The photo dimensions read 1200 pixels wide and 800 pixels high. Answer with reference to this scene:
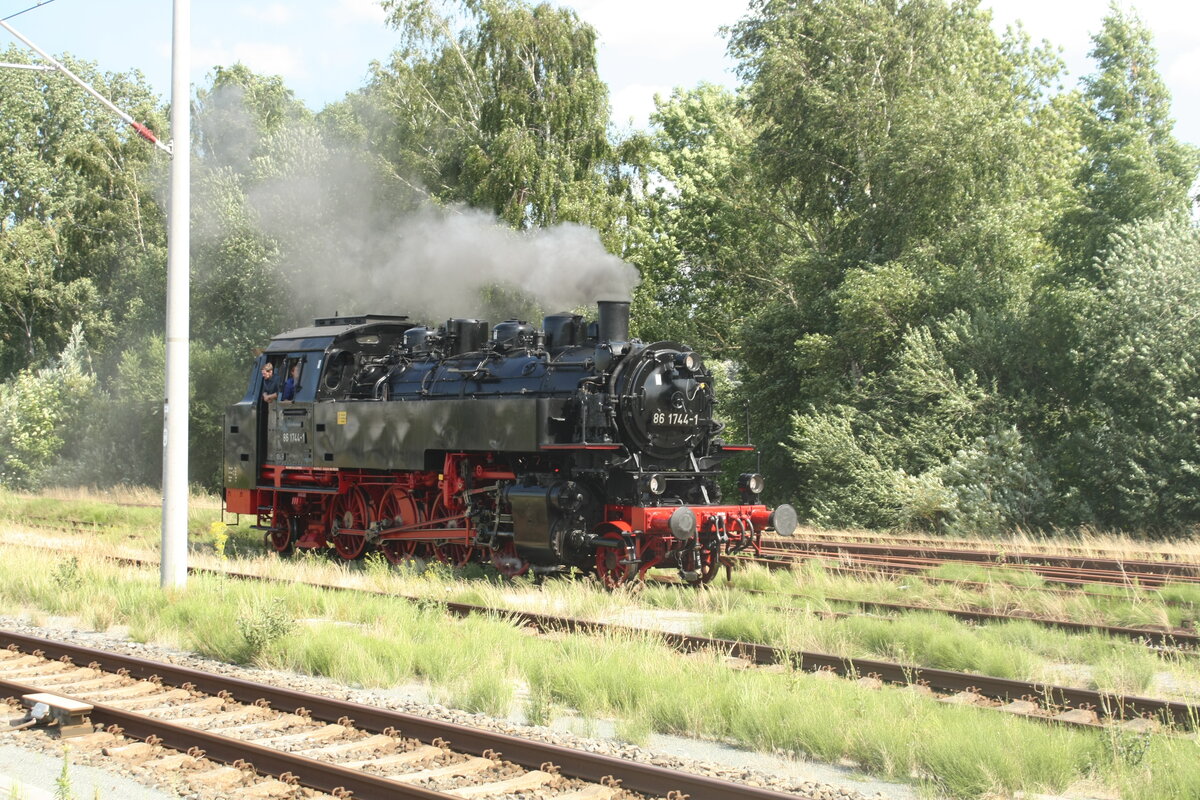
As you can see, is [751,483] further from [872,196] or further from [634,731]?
[872,196]

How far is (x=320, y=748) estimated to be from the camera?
6180 millimetres

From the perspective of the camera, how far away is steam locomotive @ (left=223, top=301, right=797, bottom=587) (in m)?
11.8

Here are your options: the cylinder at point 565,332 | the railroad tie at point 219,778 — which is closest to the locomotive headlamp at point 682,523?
the cylinder at point 565,332

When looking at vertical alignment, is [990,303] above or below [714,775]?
above

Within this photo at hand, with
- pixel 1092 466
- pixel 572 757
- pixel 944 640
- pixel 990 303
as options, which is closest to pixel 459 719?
pixel 572 757

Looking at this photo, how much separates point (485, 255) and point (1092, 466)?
10682mm

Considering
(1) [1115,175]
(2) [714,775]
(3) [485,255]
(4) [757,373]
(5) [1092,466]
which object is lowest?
(2) [714,775]

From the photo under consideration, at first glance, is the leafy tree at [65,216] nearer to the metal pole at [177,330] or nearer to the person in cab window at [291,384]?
the person in cab window at [291,384]

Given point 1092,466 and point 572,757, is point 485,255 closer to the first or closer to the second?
point 1092,466

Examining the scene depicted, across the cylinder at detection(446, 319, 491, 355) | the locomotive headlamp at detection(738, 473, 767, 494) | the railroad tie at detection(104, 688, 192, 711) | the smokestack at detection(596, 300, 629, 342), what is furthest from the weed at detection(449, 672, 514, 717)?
the cylinder at detection(446, 319, 491, 355)

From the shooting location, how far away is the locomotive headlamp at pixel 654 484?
37.8 feet

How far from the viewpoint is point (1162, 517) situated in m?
18.2

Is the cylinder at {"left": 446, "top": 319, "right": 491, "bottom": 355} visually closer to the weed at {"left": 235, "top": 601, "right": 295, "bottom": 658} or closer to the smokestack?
the smokestack

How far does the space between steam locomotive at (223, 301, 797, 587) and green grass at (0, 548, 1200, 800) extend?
2.33 meters
